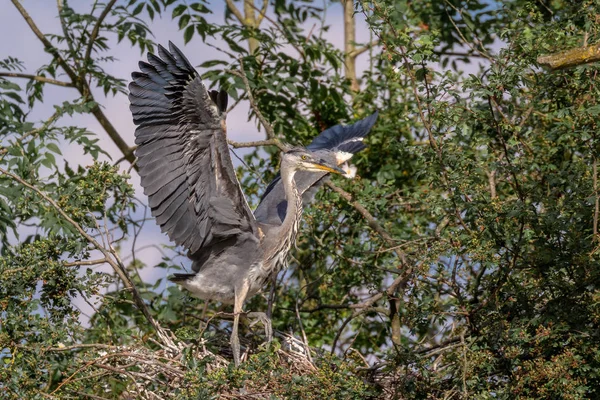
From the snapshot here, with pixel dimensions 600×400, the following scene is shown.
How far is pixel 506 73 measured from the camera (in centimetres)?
481

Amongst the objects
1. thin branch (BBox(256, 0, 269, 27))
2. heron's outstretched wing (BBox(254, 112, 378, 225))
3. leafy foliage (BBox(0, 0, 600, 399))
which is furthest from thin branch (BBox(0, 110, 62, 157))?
thin branch (BBox(256, 0, 269, 27))

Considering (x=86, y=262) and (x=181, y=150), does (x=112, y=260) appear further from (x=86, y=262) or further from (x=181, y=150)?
(x=181, y=150)


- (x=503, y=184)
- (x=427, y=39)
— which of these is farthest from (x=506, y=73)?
(x=503, y=184)

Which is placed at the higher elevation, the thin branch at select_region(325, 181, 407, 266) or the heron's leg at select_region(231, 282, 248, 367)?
the thin branch at select_region(325, 181, 407, 266)

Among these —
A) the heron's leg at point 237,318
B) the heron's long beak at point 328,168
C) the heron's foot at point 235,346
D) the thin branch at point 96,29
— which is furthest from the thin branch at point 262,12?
the heron's foot at point 235,346

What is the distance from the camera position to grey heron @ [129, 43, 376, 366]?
208 inches

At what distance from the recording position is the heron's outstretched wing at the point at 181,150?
5258 millimetres

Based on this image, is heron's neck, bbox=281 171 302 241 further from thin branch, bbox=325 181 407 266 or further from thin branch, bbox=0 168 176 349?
thin branch, bbox=0 168 176 349

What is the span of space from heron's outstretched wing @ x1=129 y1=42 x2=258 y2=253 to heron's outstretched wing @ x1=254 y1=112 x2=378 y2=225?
715 mm

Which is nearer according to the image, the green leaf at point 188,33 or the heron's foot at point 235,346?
the heron's foot at point 235,346

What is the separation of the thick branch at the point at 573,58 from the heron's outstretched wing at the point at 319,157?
2.42 m

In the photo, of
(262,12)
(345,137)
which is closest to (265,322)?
(345,137)

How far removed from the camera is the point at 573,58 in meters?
3.66

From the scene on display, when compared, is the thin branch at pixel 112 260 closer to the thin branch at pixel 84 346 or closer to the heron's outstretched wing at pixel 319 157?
the thin branch at pixel 84 346
